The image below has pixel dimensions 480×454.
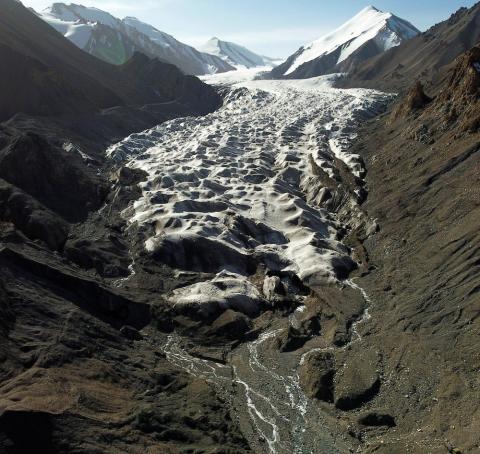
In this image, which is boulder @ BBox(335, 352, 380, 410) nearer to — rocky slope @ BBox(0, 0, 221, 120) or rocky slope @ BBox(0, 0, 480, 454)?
rocky slope @ BBox(0, 0, 480, 454)

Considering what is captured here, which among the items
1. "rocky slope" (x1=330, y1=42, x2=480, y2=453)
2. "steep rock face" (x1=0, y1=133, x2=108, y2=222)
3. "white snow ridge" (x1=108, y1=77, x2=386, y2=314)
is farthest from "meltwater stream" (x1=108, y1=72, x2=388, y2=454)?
"steep rock face" (x1=0, y1=133, x2=108, y2=222)

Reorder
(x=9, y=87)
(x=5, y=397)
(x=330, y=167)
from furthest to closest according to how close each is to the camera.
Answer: (x=9, y=87) → (x=330, y=167) → (x=5, y=397)

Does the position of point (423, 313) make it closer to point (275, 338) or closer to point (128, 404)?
point (275, 338)

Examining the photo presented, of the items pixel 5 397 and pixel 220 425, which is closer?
pixel 5 397

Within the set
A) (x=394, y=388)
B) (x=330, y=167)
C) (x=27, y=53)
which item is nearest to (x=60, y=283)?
(x=394, y=388)

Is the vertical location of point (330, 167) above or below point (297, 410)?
above

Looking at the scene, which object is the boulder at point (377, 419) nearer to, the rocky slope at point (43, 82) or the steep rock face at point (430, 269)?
the steep rock face at point (430, 269)

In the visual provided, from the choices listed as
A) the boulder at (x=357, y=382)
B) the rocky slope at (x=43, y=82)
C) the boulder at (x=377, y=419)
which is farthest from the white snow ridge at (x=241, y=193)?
the boulder at (x=377, y=419)

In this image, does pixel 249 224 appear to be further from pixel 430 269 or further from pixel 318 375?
pixel 318 375
